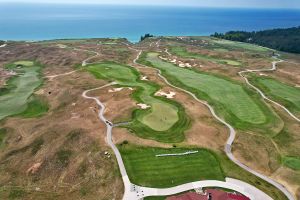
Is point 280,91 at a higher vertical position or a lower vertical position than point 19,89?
higher

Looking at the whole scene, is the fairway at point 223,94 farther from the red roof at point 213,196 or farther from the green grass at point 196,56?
the red roof at point 213,196

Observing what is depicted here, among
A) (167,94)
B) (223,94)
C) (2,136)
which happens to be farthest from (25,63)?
(223,94)

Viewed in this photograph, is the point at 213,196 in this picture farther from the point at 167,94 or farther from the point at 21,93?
the point at 21,93

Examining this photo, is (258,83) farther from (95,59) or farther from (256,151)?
(95,59)

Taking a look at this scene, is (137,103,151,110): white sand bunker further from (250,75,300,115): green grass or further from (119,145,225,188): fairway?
(250,75,300,115): green grass

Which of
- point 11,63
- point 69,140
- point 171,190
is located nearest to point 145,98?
point 69,140

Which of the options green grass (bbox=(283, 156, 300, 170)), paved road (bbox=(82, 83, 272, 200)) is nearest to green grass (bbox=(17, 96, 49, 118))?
paved road (bbox=(82, 83, 272, 200))
